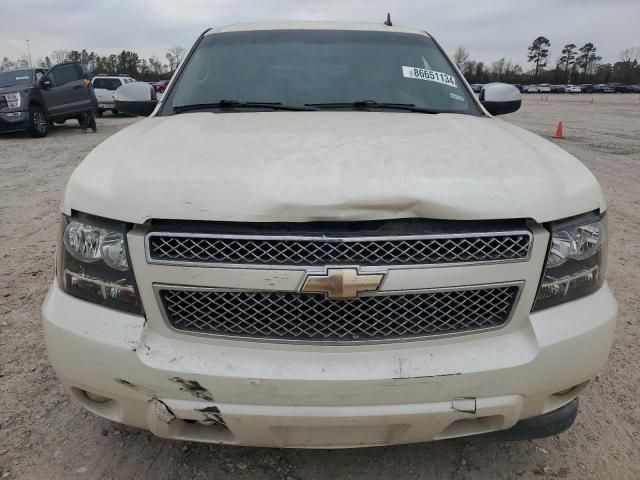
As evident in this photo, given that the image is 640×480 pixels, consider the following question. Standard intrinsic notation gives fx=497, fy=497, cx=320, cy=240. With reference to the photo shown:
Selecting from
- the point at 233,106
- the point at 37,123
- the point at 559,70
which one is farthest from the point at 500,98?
the point at 559,70

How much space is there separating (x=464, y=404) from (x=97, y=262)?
50.2 inches

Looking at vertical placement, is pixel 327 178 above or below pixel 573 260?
above

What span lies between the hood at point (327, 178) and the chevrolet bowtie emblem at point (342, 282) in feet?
0.55

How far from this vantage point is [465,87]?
2.94 m

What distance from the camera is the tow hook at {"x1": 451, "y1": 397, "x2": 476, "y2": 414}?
1.56m

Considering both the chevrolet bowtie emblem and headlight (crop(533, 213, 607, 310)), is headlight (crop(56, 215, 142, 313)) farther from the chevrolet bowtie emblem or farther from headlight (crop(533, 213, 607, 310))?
headlight (crop(533, 213, 607, 310))

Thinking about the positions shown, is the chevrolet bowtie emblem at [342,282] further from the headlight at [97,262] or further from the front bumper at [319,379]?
the headlight at [97,262]

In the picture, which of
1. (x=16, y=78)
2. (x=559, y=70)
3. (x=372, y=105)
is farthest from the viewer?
(x=559, y=70)

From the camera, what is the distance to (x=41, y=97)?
42.4ft

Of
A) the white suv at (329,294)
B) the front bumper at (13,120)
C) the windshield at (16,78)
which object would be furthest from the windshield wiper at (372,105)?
the windshield at (16,78)

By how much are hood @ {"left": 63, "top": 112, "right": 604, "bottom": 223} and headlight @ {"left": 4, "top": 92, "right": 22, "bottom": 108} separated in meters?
12.4

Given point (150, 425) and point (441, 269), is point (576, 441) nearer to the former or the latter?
point (441, 269)

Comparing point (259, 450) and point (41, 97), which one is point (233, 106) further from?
point (41, 97)

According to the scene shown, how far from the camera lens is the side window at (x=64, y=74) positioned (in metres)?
13.5
